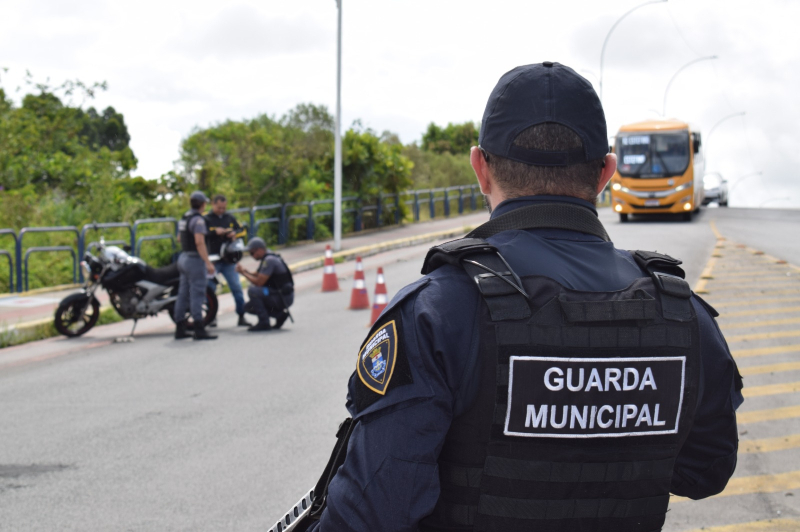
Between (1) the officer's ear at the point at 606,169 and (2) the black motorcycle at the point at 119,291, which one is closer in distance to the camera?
(1) the officer's ear at the point at 606,169

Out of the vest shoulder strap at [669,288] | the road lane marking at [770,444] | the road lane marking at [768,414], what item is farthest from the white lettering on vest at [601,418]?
the road lane marking at [768,414]

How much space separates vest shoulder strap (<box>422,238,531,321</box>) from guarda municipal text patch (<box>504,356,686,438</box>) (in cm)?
10

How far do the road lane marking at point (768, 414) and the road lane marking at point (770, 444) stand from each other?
357mm

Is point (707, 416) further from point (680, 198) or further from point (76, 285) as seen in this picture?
point (680, 198)

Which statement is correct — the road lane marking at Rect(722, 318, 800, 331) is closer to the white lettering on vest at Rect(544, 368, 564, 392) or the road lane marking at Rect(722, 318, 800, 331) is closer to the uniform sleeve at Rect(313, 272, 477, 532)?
the white lettering on vest at Rect(544, 368, 564, 392)

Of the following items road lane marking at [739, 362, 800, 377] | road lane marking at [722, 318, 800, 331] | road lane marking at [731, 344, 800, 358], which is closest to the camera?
road lane marking at [739, 362, 800, 377]

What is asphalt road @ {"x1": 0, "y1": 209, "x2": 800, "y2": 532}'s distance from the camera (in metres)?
4.52

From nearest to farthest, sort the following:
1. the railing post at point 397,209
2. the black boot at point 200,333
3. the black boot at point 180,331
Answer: the black boot at point 200,333 → the black boot at point 180,331 → the railing post at point 397,209

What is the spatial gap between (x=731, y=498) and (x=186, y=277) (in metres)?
7.25

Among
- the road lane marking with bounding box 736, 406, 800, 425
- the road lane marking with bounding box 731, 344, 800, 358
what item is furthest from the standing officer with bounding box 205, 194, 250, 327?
the road lane marking with bounding box 736, 406, 800, 425

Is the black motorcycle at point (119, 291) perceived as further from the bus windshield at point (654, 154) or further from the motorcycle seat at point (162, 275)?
the bus windshield at point (654, 154)

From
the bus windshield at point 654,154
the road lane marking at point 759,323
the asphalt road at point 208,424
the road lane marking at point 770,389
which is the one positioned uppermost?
the bus windshield at point 654,154

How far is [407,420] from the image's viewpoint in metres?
1.55

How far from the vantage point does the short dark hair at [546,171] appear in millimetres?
1731
